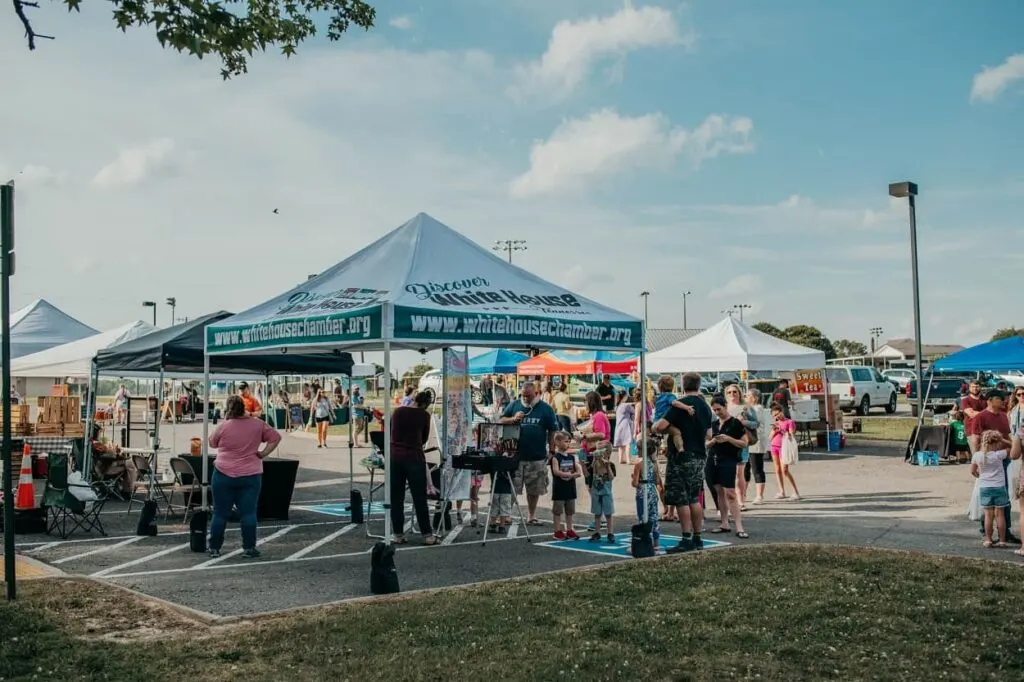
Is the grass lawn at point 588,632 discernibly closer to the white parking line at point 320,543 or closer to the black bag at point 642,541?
the black bag at point 642,541

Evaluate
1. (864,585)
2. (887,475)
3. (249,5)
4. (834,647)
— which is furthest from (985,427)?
(249,5)

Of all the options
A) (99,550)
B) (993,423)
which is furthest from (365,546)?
(993,423)

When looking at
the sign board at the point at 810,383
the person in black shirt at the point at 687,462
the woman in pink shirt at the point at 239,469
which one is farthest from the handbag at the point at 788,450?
the sign board at the point at 810,383

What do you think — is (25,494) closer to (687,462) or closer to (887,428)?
(687,462)

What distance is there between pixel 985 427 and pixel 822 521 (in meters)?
2.59

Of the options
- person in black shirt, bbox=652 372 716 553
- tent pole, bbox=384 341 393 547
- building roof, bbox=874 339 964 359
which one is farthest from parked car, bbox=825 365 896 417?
building roof, bbox=874 339 964 359

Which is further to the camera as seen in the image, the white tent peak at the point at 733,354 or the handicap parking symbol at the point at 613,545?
the white tent peak at the point at 733,354

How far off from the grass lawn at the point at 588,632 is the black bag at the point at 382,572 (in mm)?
441

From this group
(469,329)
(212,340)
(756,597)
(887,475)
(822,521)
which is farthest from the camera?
(887,475)

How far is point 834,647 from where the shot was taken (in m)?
6.12

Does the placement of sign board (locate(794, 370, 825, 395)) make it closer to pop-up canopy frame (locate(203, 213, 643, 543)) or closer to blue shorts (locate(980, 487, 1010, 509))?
blue shorts (locate(980, 487, 1010, 509))

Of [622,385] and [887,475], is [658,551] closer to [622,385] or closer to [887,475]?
[887,475]

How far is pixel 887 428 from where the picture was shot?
30547 millimetres

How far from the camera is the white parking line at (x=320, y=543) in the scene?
1027cm
